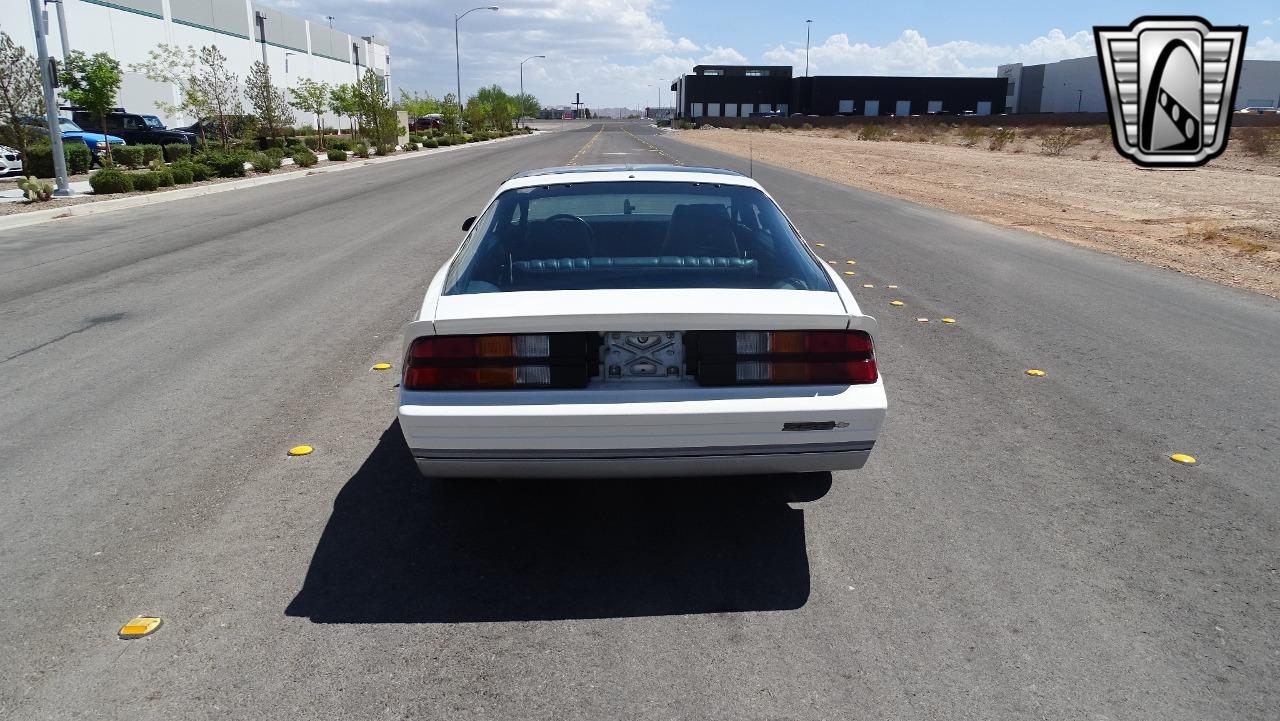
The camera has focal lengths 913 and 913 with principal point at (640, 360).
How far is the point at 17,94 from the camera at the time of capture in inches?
877

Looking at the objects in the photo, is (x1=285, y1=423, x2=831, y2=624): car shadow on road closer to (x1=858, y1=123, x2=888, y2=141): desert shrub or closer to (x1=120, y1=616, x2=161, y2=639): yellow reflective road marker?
(x1=120, y1=616, x2=161, y2=639): yellow reflective road marker

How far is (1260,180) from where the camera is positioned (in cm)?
2575

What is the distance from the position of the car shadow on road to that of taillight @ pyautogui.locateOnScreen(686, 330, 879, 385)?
2.52ft

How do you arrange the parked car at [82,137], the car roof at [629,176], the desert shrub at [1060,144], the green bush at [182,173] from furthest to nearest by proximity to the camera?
the desert shrub at [1060,144] → the parked car at [82,137] → the green bush at [182,173] → the car roof at [629,176]

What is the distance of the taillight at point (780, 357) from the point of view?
11.0 ft

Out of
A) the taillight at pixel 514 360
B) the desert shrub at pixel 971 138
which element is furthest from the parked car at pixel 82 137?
the desert shrub at pixel 971 138

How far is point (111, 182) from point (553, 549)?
20448 mm

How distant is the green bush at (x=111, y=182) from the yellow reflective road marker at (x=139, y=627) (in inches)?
791

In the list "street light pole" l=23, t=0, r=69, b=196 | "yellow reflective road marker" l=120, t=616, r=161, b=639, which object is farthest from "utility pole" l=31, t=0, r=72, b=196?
"yellow reflective road marker" l=120, t=616, r=161, b=639

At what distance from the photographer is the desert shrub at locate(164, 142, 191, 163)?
101 feet

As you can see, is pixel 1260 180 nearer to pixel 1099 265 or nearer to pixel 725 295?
pixel 1099 265

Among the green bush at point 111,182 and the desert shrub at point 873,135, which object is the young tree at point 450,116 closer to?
the desert shrub at point 873,135

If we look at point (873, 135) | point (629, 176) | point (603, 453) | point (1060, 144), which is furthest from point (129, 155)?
point (873, 135)

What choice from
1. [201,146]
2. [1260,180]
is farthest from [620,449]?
[201,146]
